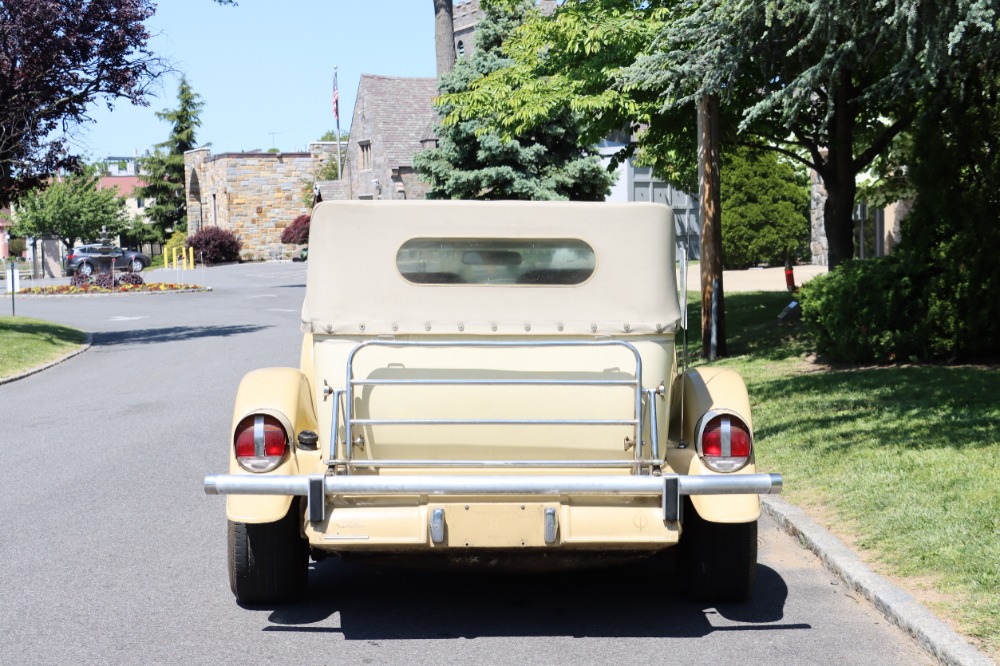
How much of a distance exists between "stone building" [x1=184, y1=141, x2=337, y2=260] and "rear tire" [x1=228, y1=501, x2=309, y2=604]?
2556 inches

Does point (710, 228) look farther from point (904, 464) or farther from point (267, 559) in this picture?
point (267, 559)

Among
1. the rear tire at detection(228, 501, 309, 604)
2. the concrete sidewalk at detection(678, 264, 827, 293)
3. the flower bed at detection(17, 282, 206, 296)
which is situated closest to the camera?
the rear tire at detection(228, 501, 309, 604)

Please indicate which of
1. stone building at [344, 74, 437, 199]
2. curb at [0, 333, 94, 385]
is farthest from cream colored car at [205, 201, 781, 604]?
stone building at [344, 74, 437, 199]

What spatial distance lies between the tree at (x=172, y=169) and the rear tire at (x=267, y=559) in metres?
74.7

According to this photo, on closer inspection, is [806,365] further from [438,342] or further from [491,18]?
[491,18]

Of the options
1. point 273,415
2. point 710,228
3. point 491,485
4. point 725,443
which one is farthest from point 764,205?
point 491,485

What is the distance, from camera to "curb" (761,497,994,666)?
15.4ft

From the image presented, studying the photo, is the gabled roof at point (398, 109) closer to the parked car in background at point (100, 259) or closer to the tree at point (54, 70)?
the parked car in background at point (100, 259)

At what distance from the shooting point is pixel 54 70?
20812 millimetres

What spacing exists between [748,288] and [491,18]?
14785 mm

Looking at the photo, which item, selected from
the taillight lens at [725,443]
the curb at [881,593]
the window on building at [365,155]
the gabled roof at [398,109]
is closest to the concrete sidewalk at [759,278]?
the curb at [881,593]

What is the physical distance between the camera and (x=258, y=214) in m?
70.4

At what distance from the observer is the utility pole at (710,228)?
14.9 meters

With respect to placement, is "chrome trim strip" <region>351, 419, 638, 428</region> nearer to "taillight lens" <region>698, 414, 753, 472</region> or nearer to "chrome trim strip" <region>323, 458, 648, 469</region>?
"chrome trim strip" <region>323, 458, 648, 469</region>
